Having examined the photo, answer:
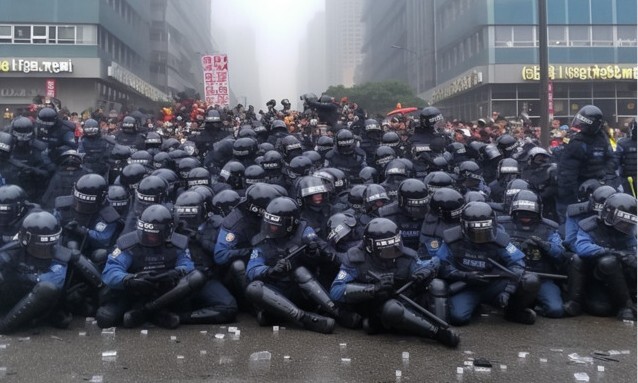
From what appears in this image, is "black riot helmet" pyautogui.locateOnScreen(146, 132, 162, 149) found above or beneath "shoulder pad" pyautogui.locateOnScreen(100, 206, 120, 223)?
above

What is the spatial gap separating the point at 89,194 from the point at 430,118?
642 cm

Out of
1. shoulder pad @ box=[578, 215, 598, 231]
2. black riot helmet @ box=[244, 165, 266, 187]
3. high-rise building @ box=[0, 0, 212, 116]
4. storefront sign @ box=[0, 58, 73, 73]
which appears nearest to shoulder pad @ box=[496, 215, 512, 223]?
shoulder pad @ box=[578, 215, 598, 231]

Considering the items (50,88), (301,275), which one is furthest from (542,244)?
(50,88)

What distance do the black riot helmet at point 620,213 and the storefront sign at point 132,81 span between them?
37446 mm

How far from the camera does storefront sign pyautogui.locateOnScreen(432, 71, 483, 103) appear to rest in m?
43.3

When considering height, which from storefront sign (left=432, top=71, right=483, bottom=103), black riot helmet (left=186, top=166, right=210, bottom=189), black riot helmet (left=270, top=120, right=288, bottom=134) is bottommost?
black riot helmet (left=186, top=166, right=210, bottom=189)

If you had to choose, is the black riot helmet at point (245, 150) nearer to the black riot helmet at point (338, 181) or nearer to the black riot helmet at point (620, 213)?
the black riot helmet at point (338, 181)

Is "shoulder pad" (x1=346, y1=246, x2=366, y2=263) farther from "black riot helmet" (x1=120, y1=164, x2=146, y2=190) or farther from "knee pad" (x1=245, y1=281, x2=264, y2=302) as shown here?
"black riot helmet" (x1=120, y1=164, x2=146, y2=190)

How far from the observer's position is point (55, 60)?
38125 millimetres

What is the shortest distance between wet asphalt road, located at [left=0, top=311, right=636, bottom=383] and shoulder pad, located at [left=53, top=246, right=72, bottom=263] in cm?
81

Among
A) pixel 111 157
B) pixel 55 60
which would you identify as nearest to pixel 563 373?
pixel 111 157

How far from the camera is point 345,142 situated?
12.1m

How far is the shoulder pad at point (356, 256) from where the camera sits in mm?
7242

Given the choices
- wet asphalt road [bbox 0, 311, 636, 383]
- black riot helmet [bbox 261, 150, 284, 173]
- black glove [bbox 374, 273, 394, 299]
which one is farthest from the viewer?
black riot helmet [bbox 261, 150, 284, 173]
